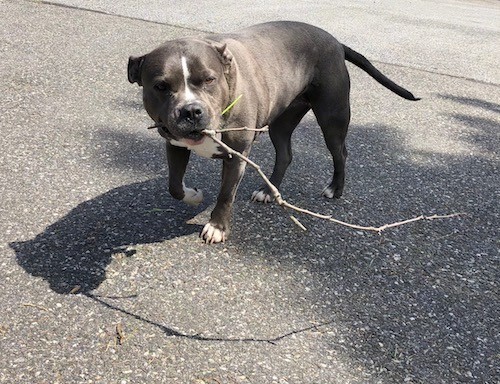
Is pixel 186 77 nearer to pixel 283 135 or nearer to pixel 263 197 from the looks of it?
pixel 263 197

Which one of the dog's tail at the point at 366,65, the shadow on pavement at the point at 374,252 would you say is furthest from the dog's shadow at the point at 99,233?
the dog's tail at the point at 366,65

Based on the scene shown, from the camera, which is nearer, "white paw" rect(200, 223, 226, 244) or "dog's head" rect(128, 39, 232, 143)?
"dog's head" rect(128, 39, 232, 143)

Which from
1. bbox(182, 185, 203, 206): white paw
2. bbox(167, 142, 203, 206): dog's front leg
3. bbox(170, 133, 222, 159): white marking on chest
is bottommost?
bbox(182, 185, 203, 206): white paw

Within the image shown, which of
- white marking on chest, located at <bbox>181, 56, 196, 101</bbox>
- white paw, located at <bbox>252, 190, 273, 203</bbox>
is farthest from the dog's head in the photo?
white paw, located at <bbox>252, 190, 273, 203</bbox>

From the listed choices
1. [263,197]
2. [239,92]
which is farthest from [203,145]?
[263,197]

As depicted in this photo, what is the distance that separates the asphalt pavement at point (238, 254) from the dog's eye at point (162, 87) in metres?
0.94

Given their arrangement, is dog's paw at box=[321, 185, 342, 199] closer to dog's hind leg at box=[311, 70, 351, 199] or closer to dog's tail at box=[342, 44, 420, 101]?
dog's hind leg at box=[311, 70, 351, 199]

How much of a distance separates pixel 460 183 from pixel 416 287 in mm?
1772

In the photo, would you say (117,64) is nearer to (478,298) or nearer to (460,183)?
(460,183)

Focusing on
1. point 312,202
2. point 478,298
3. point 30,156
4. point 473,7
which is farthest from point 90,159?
point 473,7

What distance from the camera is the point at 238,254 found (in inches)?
148

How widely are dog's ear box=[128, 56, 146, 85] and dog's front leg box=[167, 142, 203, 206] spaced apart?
0.45 metres

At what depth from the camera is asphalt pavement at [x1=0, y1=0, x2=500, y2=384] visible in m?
2.92

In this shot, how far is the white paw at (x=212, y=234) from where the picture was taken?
12.5ft
